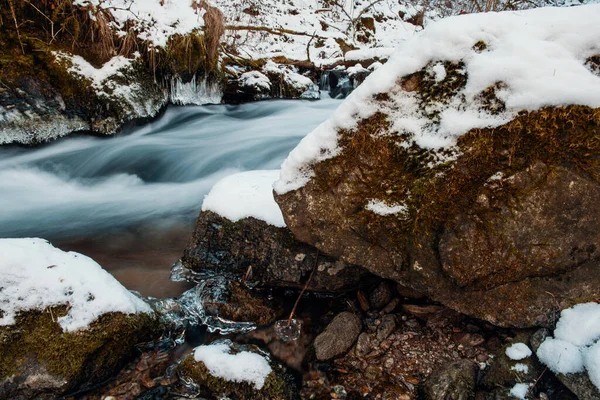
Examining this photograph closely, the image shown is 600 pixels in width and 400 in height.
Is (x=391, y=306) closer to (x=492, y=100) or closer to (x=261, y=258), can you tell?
(x=261, y=258)

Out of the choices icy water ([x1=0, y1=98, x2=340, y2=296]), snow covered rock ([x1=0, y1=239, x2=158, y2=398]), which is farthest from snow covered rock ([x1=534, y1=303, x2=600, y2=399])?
icy water ([x1=0, y1=98, x2=340, y2=296])

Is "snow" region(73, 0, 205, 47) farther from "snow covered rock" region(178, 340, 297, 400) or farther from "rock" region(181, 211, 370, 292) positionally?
"snow covered rock" region(178, 340, 297, 400)

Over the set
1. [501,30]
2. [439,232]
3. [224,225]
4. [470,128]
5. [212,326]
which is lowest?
[212,326]

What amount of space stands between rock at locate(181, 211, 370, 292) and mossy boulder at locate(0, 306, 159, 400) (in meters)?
0.96

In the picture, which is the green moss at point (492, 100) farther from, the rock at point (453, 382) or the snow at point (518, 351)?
the rock at point (453, 382)

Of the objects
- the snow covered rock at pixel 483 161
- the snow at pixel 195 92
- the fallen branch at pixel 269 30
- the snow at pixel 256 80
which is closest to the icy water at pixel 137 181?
the snow at pixel 195 92

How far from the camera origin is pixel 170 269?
3.55 meters

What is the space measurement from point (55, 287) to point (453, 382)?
265 centimetres

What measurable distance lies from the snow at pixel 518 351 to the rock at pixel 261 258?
1.09m

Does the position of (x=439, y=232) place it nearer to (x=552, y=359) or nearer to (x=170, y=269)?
(x=552, y=359)

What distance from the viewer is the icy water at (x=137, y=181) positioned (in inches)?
160

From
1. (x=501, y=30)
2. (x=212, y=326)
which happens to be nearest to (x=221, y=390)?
(x=212, y=326)

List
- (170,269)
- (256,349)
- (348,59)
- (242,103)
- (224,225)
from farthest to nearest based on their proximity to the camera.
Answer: (348,59), (242,103), (170,269), (224,225), (256,349)

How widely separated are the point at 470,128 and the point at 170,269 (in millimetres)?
3011
